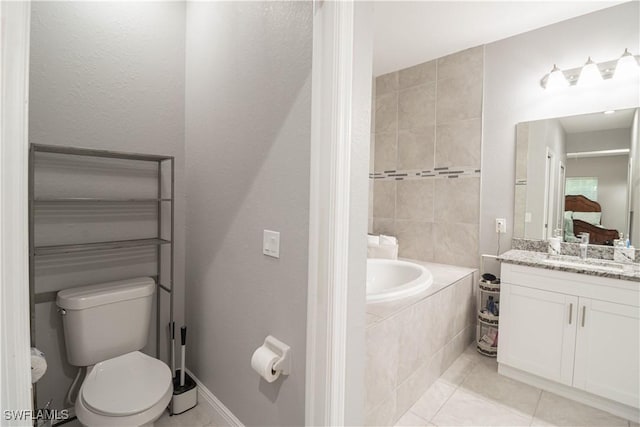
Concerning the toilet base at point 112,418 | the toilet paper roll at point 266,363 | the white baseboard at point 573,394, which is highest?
the toilet paper roll at point 266,363

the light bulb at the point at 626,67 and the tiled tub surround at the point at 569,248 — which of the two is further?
the tiled tub surround at the point at 569,248

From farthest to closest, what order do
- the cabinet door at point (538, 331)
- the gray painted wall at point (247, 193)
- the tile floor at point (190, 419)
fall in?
the cabinet door at point (538, 331) < the tile floor at point (190, 419) < the gray painted wall at point (247, 193)

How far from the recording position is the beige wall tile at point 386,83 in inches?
130

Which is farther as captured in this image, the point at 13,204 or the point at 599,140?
the point at 599,140

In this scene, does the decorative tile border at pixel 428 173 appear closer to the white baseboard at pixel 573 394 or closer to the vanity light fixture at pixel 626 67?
the vanity light fixture at pixel 626 67

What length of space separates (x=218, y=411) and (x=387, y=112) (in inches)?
122

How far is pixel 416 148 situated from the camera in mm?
3148

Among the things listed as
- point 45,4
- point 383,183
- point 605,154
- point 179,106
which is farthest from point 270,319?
point 605,154

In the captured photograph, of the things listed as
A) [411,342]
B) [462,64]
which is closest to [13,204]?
[411,342]

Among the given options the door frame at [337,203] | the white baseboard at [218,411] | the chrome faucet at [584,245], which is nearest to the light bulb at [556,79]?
the chrome faucet at [584,245]

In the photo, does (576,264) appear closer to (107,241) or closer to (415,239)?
(415,239)

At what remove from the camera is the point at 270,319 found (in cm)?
136

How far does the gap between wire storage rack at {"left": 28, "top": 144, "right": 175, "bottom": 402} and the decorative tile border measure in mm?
2237

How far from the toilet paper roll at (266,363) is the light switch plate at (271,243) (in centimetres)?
40
